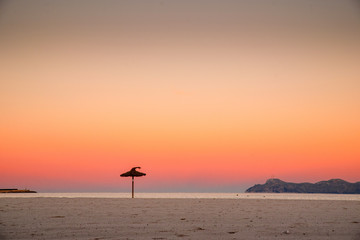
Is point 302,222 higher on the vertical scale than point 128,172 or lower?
lower

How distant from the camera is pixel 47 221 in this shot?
11.5m

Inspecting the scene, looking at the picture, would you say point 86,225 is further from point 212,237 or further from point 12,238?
point 212,237

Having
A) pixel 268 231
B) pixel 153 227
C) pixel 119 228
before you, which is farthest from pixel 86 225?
pixel 268 231

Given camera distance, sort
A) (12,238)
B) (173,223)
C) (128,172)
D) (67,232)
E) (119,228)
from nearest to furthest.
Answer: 1. (12,238)
2. (67,232)
3. (119,228)
4. (173,223)
5. (128,172)

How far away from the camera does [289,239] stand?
834cm

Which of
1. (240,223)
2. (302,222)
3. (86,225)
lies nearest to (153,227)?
(86,225)

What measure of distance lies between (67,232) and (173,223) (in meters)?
3.04

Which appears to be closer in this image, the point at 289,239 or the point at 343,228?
the point at 289,239

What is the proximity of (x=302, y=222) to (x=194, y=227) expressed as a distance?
11.2 ft

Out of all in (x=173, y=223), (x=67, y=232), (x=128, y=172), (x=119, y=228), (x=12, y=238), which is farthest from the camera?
(x=128, y=172)

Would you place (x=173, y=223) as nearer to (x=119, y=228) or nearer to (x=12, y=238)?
(x=119, y=228)

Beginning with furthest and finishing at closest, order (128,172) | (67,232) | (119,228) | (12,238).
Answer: (128,172) → (119,228) → (67,232) → (12,238)

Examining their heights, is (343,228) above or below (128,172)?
below

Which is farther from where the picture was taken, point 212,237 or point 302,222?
point 302,222
